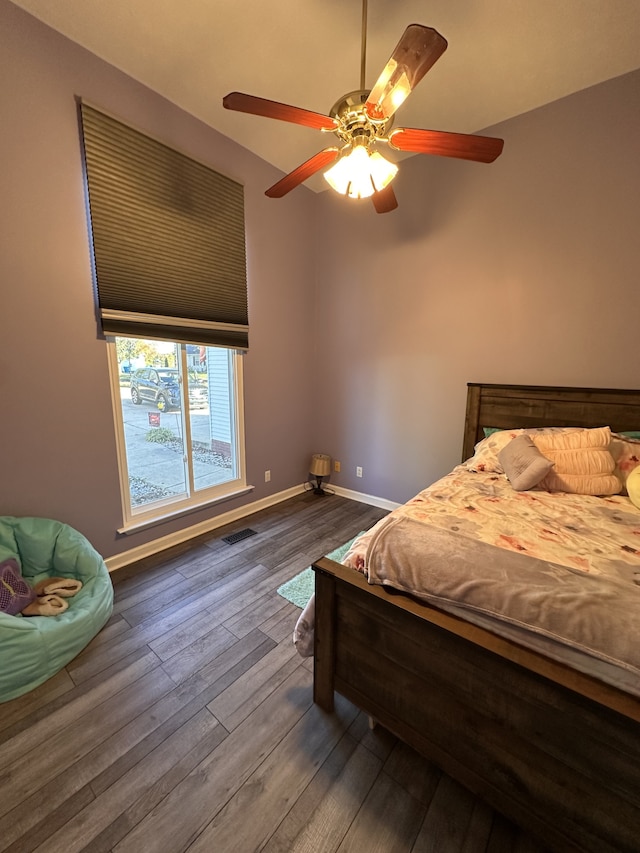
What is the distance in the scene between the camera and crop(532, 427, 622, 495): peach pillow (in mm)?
1932

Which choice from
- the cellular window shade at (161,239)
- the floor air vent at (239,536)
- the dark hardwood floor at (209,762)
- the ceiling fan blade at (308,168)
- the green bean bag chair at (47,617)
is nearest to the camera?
the dark hardwood floor at (209,762)

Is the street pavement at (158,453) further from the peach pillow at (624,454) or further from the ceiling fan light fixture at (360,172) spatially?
the peach pillow at (624,454)

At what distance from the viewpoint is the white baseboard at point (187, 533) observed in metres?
2.39

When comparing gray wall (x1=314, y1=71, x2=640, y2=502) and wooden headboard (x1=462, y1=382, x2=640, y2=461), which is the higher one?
gray wall (x1=314, y1=71, x2=640, y2=502)

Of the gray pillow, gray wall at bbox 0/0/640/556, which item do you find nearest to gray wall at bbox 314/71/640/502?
gray wall at bbox 0/0/640/556

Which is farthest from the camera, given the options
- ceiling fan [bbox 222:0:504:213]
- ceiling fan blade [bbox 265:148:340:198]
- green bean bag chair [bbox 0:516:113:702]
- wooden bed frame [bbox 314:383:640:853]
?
ceiling fan blade [bbox 265:148:340:198]

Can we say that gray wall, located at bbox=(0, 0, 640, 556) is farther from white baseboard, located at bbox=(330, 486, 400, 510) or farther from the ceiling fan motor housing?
the ceiling fan motor housing

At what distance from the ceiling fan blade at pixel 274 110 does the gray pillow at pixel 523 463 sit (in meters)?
1.94

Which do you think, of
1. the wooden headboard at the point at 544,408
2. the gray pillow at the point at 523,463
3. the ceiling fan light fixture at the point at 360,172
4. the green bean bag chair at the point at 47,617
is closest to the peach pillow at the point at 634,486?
the gray pillow at the point at 523,463

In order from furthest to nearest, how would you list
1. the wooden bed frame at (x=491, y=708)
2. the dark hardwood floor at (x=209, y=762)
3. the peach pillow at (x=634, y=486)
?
the peach pillow at (x=634, y=486)
the dark hardwood floor at (x=209, y=762)
the wooden bed frame at (x=491, y=708)

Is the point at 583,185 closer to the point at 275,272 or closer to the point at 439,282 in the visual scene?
the point at 439,282

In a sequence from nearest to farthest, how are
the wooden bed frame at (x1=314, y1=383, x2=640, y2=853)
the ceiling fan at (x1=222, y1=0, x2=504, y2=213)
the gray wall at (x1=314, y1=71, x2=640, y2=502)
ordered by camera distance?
1. the wooden bed frame at (x1=314, y1=383, x2=640, y2=853)
2. the ceiling fan at (x1=222, y1=0, x2=504, y2=213)
3. the gray wall at (x1=314, y1=71, x2=640, y2=502)

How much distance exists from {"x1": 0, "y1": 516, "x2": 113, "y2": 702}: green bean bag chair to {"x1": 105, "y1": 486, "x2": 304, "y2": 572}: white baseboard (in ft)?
1.36

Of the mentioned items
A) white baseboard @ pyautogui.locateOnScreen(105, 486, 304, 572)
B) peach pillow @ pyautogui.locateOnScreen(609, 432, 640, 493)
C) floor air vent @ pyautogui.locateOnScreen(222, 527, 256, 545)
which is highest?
peach pillow @ pyautogui.locateOnScreen(609, 432, 640, 493)
